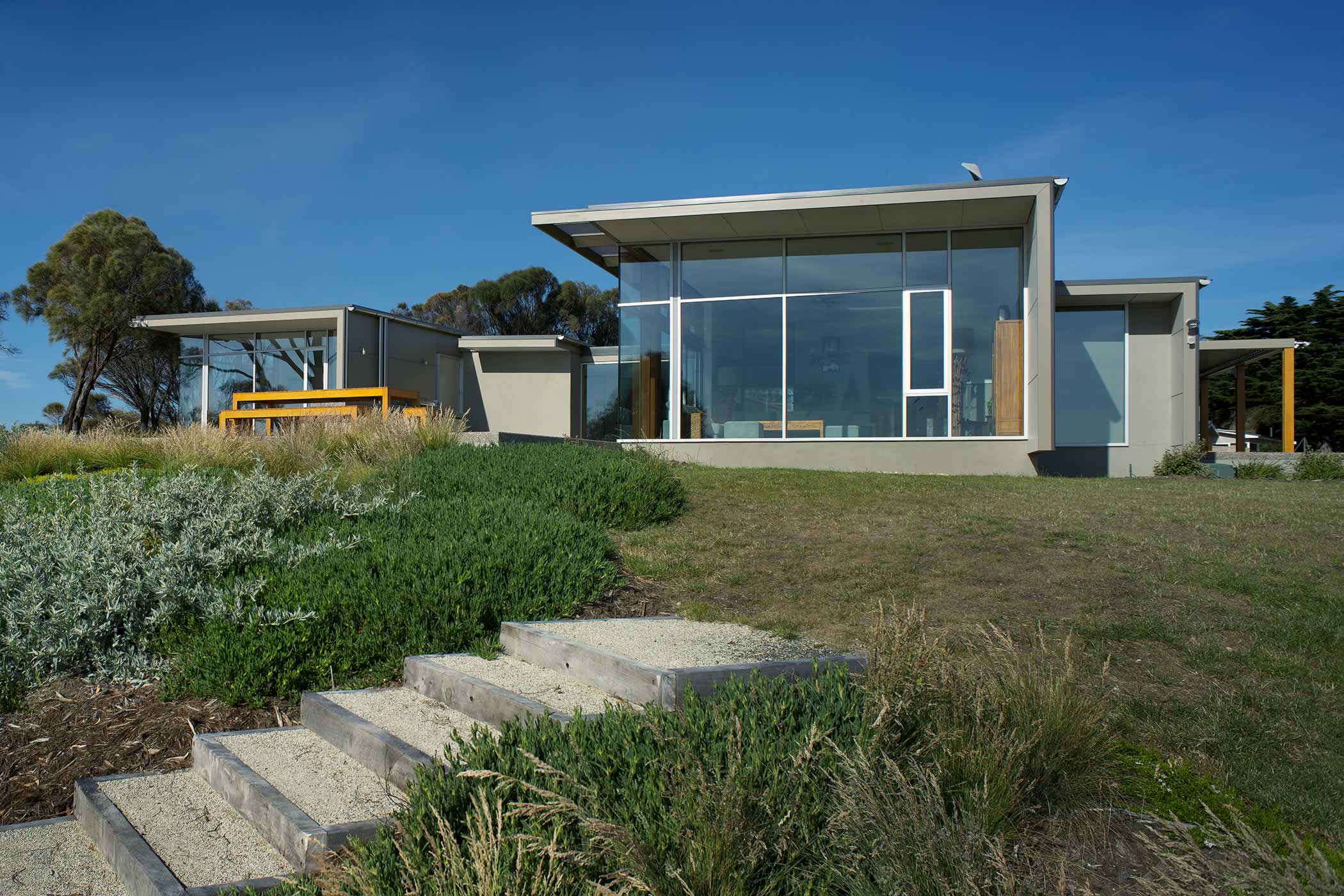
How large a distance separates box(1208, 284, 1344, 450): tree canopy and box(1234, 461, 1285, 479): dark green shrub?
20751mm

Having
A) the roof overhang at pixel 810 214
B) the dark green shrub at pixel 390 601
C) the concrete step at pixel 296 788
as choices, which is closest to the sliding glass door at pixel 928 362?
the roof overhang at pixel 810 214

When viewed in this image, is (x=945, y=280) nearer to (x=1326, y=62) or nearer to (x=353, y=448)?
(x=1326, y=62)

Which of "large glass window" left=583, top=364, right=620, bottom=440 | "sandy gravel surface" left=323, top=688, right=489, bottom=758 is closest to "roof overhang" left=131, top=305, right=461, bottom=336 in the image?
"large glass window" left=583, top=364, right=620, bottom=440

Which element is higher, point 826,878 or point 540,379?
point 540,379

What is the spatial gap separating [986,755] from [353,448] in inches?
337

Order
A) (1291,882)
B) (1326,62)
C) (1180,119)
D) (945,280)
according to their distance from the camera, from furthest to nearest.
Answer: (945,280) → (1326,62) → (1180,119) → (1291,882)

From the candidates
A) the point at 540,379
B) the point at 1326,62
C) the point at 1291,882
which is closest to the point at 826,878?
the point at 1291,882

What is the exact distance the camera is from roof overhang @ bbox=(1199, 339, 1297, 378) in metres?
17.0

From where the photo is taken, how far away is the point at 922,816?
2.32m

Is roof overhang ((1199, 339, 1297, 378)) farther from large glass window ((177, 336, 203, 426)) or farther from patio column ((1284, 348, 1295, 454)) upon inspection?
large glass window ((177, 336, 203, 426))

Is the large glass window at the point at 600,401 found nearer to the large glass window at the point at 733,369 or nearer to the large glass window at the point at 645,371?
the large glass window at the point at 645,371

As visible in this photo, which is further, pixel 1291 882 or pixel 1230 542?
pixel 1230 542

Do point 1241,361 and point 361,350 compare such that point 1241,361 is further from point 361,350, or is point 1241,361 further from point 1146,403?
point 361,350

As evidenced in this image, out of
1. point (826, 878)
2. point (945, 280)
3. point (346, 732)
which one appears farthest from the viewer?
point (945, 280)
